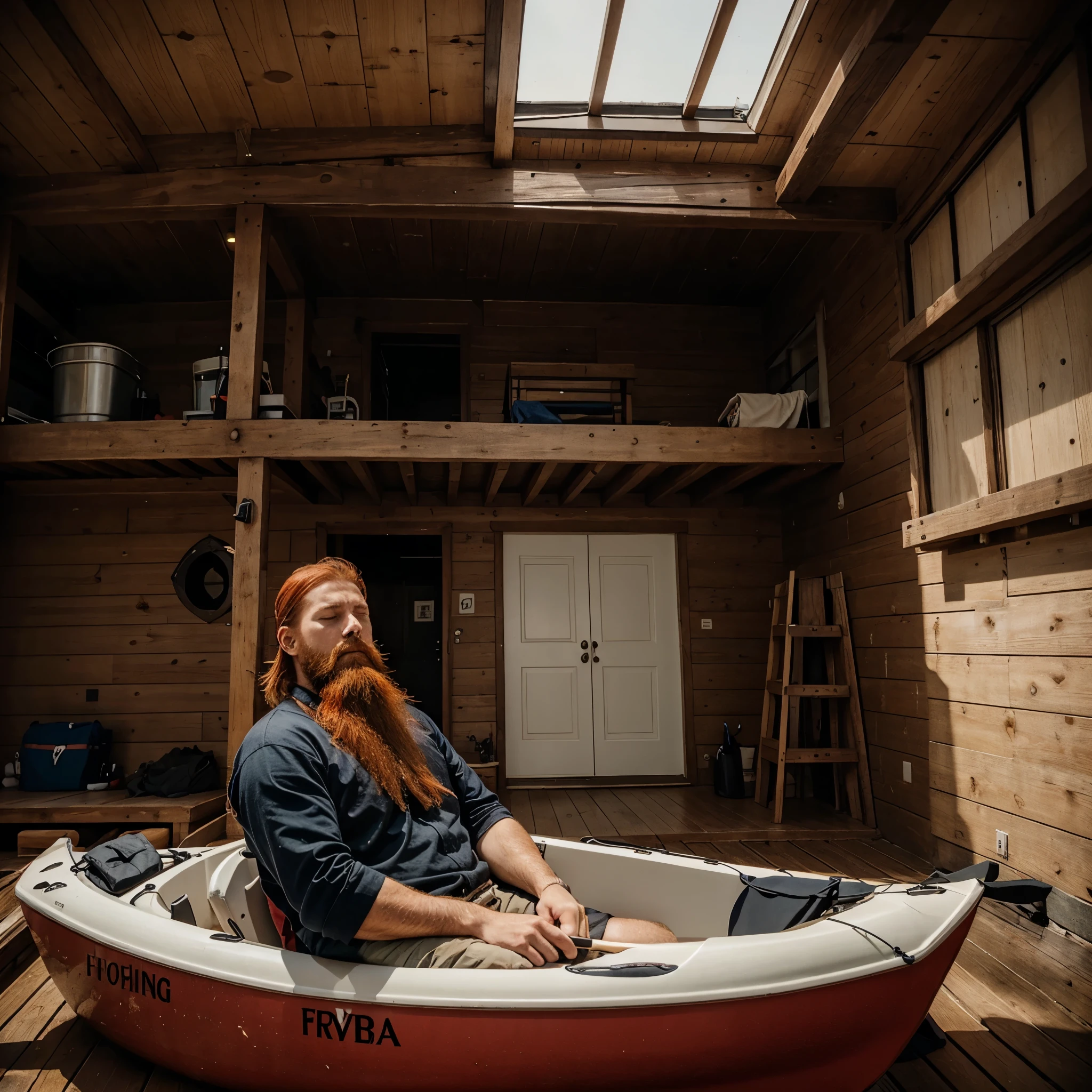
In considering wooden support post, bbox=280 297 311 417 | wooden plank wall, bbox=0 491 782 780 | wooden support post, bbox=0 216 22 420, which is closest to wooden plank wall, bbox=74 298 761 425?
wooden support post, bbox=280 297 311 417

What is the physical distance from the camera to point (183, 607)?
5.38 meters

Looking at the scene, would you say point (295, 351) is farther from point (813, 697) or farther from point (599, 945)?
point (599, 945)

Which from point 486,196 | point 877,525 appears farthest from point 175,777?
point 877,525

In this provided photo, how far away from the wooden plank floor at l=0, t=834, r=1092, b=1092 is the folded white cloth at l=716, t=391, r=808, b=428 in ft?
9.32

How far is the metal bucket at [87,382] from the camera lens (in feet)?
14.2

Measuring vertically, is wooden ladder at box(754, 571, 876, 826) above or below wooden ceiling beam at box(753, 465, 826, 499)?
below

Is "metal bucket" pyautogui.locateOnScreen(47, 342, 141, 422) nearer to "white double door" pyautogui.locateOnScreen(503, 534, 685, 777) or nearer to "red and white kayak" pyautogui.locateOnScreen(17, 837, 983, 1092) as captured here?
"white double door" pyautogui.locateOnScreen(503, 534, 685, 777)

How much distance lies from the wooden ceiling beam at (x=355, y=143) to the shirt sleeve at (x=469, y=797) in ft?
10.8

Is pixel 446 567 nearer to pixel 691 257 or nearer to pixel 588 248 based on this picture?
pixel 588 248

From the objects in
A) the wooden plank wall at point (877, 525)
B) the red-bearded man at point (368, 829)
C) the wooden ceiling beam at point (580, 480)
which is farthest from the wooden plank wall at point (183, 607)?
the red-bearded man at point (368, 829)

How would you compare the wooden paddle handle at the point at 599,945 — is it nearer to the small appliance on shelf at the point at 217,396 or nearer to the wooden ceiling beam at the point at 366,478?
the wooden ceiling beam at the point at 366,478

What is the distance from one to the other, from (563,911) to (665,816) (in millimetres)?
2923

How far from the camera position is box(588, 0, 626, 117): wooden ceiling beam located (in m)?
3.38

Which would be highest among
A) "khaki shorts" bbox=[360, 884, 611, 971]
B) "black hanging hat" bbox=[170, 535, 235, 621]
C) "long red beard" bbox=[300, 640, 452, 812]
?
"black hanging hat" bbox=[170, 535, 235, 621]
